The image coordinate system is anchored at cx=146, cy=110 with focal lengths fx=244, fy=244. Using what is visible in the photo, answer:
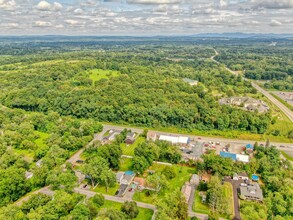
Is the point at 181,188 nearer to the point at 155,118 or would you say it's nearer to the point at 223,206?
the point at 223,206

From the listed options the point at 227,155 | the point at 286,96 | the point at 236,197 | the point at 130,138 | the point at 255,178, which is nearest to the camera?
the point at 236,197

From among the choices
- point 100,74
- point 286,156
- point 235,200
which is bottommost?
point 286,156

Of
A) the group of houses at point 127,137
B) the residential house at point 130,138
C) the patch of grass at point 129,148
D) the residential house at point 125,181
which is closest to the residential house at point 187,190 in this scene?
the residential house at point 125,181

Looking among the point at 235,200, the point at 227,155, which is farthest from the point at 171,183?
the point at 227,155

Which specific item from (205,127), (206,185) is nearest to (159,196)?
(206,185)

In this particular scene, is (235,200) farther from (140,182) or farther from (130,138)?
(130,138)

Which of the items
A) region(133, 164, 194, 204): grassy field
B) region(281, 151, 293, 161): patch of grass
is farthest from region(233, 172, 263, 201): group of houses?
region(281, 151, 293, 161): patch of grass

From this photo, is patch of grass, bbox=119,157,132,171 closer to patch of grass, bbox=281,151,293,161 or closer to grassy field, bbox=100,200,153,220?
grassy field, bbox=100,200,153,220
